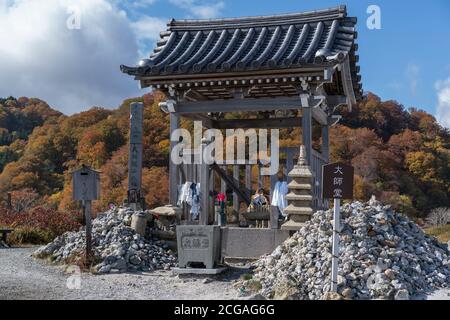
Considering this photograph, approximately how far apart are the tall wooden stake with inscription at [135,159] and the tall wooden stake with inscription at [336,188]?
6279 mm

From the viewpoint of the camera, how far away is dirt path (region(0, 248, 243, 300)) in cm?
800

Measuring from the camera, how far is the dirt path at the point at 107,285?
26.2ft

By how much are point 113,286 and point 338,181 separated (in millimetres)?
4078

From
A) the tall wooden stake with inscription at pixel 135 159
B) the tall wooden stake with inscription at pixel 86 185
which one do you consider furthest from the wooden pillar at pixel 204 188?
the tall wooden stake with inscription at pixel 86 185

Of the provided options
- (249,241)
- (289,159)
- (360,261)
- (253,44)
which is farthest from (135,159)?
(360,261)

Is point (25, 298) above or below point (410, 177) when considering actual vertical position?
below

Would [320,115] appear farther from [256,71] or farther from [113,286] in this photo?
[113,286]

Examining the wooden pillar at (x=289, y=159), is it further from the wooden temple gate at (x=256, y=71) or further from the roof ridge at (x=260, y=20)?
the roof ridge at (x=260, y=20)

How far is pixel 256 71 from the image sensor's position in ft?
36.6

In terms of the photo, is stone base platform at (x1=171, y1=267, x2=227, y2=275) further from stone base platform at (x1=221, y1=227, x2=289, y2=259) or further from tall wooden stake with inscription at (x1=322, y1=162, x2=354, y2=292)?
tall wooden stake with inscription at (x1=322, y1=162, x2=354, y2=292)

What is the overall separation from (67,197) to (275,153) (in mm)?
22658
